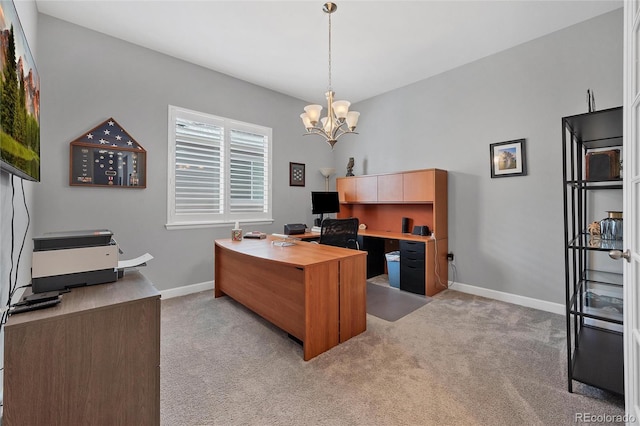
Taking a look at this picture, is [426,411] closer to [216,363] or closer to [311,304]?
[311,304]

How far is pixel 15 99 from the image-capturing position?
1.38 metres

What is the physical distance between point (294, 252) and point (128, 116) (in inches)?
101

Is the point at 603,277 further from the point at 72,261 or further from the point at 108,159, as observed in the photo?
the point at 108,159

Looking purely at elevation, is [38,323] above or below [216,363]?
above

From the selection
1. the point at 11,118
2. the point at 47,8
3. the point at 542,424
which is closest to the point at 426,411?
the point at 542,424

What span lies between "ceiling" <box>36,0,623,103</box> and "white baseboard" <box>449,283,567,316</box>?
2.98 m

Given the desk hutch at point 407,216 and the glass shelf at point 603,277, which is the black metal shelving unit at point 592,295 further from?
the desk hutch at point 407,216

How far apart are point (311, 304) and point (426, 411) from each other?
979 millimetres

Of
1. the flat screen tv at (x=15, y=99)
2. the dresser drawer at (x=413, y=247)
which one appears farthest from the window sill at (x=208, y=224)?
the dresser drawer at (x=413, y=247)

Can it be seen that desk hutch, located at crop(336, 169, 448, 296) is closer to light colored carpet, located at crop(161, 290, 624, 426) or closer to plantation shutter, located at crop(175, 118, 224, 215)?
light colored carpet, located at crop(161, 290, 624, 426)

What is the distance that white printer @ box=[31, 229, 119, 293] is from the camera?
120cm

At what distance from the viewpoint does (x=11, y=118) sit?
1.32 m

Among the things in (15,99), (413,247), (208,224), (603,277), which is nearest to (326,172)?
(413,247)

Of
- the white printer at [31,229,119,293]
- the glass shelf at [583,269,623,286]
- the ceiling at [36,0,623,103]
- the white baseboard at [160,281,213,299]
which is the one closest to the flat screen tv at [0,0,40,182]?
the white printer at [31,229,119,293]
